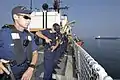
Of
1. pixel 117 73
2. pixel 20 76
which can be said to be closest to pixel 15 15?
pixel 20 76

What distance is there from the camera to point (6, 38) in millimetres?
4551

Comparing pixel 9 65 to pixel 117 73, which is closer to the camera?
pixel 9 65

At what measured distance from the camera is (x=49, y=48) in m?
7.81

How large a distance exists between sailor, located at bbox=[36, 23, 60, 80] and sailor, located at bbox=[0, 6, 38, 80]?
8.64 ft

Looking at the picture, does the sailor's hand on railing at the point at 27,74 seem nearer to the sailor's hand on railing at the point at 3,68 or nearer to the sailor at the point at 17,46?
the sailor at the point at 17,46

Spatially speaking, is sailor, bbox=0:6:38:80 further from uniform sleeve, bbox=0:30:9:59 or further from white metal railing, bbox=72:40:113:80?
white metal railing, bbox=72:40:113:80

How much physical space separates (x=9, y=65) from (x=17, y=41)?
1.28 feet

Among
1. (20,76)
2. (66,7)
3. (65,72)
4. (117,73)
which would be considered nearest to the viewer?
(20,76)

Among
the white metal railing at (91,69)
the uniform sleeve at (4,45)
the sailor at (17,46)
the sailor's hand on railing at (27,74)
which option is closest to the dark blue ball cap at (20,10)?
the sailor at (17,46)

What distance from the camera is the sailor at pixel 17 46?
14.9 feet

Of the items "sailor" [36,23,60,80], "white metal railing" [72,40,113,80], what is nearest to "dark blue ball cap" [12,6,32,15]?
"white metal railing" [72,40,113,80]

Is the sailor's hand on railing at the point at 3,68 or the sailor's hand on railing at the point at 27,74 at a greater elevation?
the sailor's hand on railing at the point at 3,68

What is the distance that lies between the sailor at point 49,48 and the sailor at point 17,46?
2.63m

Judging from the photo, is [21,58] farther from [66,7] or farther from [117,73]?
[117,73]
